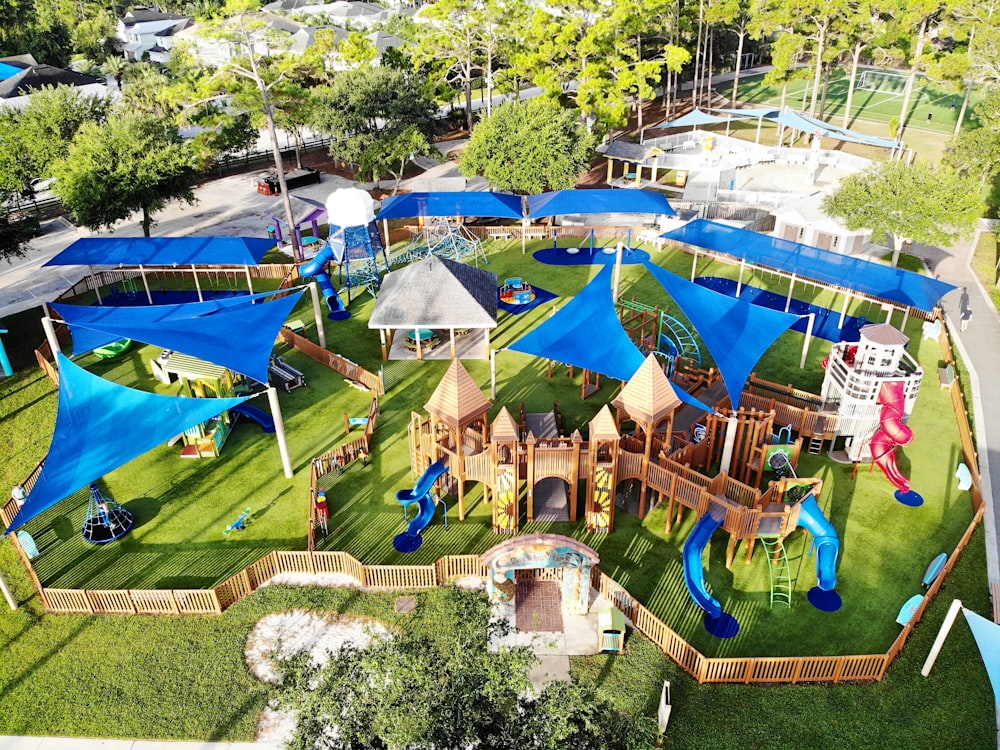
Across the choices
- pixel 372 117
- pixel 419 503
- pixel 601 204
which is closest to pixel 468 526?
pixel 419 503

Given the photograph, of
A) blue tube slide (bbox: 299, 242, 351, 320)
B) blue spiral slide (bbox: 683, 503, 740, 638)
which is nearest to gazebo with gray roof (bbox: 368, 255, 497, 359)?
blue tube slide (bbox: 299, 242, 351, 320)

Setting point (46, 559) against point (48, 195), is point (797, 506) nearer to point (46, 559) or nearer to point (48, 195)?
point (46, 559)

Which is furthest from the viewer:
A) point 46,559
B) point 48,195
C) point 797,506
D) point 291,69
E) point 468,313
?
point 48,195

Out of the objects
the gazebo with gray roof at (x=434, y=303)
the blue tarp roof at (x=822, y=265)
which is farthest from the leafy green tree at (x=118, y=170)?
the blue tarp roof at (x=822, y=265)

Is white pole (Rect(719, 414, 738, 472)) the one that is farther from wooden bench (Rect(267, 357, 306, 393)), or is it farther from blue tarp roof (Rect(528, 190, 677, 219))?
blue tarp roof (Rect(528, 190, 677, 219))

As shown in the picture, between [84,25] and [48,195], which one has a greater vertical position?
[84,25]

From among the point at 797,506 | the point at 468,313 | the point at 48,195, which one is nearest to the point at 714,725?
the point at 797,506
